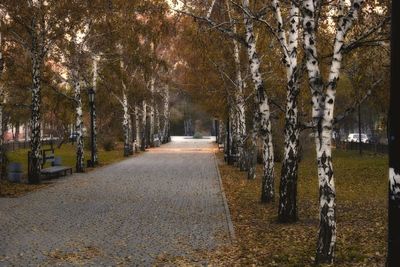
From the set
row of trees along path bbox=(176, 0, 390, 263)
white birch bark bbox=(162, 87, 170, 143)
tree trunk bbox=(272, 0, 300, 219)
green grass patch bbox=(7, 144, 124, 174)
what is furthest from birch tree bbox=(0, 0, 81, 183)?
white birch bark bbox=(162, 87, 170, 143)

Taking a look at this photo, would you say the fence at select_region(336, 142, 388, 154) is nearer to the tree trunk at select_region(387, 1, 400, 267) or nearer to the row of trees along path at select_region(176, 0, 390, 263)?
the row of trees along path at select_region(176, 0, 390, 263)

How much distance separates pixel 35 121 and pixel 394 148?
53.0 feet

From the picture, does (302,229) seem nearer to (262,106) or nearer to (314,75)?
(262,106)

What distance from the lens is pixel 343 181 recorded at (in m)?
21.3

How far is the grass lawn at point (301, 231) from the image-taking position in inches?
344

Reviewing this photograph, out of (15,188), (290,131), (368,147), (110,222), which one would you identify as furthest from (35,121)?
(368,147)

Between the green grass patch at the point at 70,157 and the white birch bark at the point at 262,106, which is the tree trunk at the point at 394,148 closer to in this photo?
the white birch bark at the point at 262,106

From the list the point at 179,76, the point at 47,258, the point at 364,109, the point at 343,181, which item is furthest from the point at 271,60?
the point at 364,109

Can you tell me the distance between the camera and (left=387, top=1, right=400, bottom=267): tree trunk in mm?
5281

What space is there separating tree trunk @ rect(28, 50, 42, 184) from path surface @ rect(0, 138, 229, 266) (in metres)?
0.92

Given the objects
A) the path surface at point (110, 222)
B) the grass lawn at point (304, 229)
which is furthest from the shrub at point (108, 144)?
the grass lawn at point (304, 229)

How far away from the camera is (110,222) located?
12.2 meters

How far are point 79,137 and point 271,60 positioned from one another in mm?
9475

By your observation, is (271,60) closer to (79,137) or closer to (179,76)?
(79,137)
